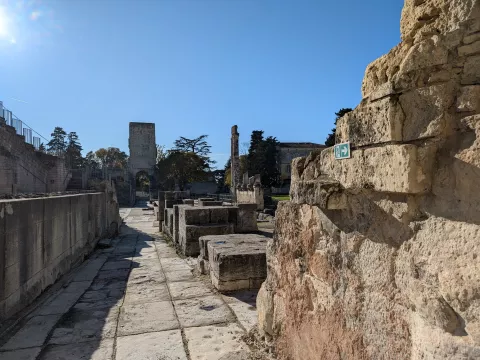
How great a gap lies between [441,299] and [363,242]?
1.91ft

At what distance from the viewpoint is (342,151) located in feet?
7.20

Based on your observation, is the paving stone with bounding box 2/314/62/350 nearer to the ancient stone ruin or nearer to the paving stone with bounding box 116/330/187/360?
the paving stone with bounding box 116/330/187/360

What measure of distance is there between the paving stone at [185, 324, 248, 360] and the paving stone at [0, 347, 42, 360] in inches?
57.7

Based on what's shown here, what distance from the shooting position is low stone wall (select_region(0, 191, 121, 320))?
4141 millimetres

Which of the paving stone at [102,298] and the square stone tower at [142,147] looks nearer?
the paving stone at [102,298]

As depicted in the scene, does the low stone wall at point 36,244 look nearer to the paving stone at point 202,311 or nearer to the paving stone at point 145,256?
the paving stone at point 145,256

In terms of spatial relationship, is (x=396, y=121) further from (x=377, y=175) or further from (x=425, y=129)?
(x=377, y=175)

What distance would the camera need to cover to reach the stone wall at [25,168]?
14.2 meters

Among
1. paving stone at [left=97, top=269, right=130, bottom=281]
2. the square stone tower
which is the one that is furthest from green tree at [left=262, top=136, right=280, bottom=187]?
paving stone at [left=97, top=269, right=130, bottom=281]

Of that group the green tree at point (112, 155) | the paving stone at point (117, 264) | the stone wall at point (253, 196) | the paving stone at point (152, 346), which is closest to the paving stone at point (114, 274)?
the paving stone at point (117, 264)

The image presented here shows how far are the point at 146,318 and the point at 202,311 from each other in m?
0.69

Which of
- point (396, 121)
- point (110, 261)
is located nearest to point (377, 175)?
point (396, 121)

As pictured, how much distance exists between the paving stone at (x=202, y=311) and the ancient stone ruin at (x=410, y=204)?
75.8 inches

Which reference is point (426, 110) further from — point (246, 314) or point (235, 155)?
point (235, 155)
